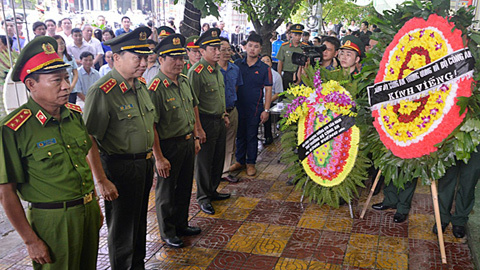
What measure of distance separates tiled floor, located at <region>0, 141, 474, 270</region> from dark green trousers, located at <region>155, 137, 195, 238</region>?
230mm

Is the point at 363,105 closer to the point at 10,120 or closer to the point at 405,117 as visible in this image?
the point at 405,117

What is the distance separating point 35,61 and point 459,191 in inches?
154

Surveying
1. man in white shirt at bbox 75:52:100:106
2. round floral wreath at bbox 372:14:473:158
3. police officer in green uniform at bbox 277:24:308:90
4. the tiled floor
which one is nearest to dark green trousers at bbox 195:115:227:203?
the tiled floor

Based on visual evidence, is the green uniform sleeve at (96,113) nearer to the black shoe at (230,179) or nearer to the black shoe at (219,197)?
the black shoe at (219,197)

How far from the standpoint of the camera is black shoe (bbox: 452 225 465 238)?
4.25 metres

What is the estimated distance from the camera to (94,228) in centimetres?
266

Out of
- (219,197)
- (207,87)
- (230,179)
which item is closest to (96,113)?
(207,87)

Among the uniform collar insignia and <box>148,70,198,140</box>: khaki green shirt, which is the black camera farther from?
the uniform collar insignia

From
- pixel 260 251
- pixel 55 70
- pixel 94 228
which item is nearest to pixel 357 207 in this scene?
pixel 260 251

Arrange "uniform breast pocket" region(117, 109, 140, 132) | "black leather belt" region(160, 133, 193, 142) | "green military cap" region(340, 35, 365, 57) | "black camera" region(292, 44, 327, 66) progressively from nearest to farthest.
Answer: "uniform breast pocket" region(117, 109, 140, 132) < "black leather belt" region(160, 133, 193, 142) < "green military cap" region(340, 35, 365, 57) < "black camera" region(292, 44, 327, 66)

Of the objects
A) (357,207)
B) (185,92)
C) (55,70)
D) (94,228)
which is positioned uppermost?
(55,70)

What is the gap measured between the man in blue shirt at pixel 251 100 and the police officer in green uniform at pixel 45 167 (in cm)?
389

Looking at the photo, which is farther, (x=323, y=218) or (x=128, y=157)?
(x=323, y=218)

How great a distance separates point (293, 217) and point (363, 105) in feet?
4.78
